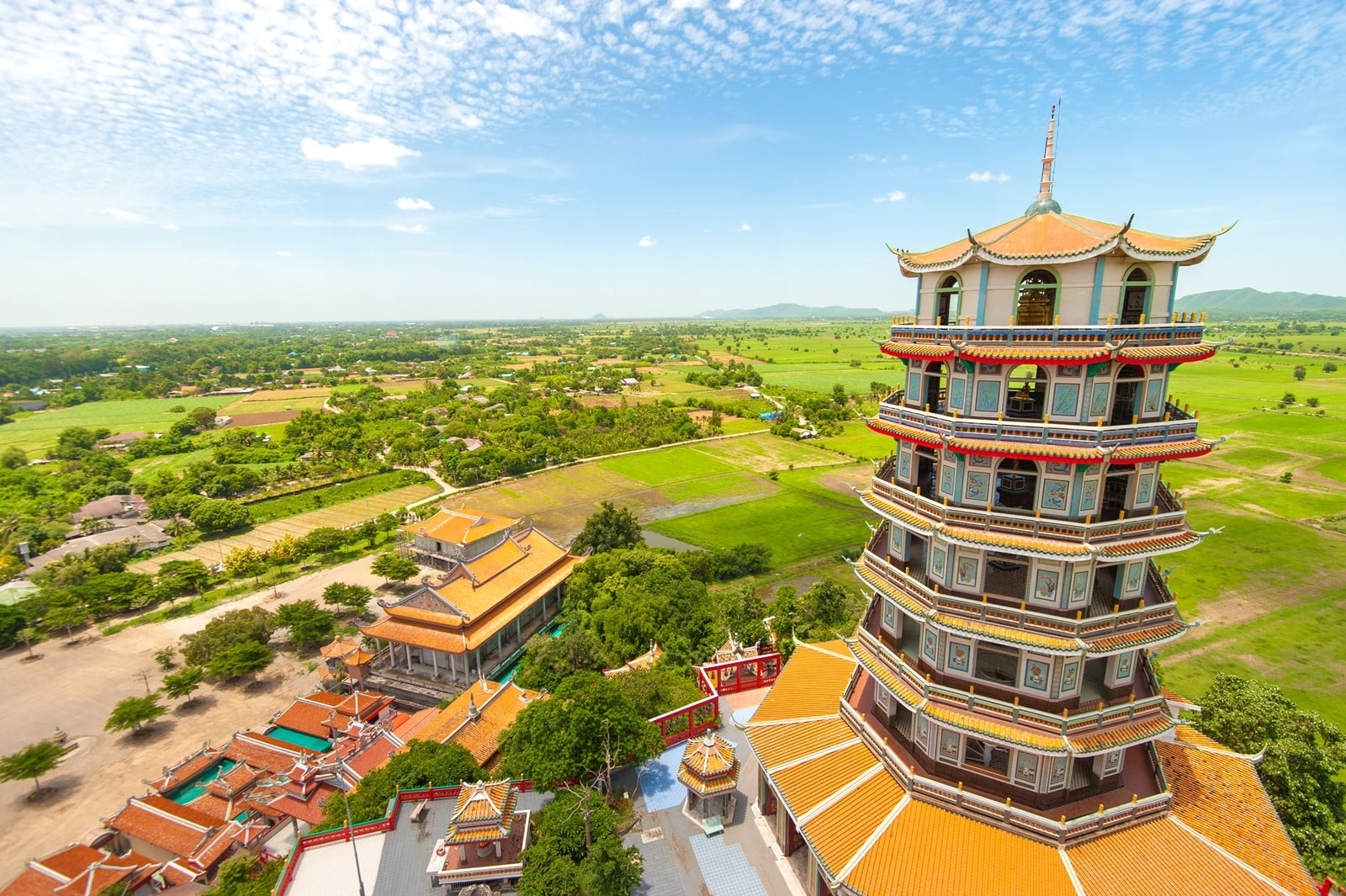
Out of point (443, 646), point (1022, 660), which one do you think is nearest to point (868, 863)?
point (1022, 660)

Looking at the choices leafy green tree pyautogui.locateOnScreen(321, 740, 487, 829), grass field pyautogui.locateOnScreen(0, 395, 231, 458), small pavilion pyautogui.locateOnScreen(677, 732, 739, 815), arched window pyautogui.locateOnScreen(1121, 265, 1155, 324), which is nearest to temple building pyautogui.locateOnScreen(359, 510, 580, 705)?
leafy green tree pyautogui.locateOnScreen(321, 740, 487, 829)

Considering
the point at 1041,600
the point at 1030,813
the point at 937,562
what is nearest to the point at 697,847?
the point at 1030,813

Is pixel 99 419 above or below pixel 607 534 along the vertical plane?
below

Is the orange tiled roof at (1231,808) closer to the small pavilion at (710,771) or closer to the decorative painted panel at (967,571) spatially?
the decorative painted panel at (967,571)

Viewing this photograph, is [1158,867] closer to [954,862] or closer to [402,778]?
[954,862]

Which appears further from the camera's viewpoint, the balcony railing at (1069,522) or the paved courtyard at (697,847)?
the paved courtyard at (697,847)

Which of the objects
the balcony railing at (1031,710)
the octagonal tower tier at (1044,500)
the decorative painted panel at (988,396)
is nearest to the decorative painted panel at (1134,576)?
the octagonal tower tier at (1044,500)
